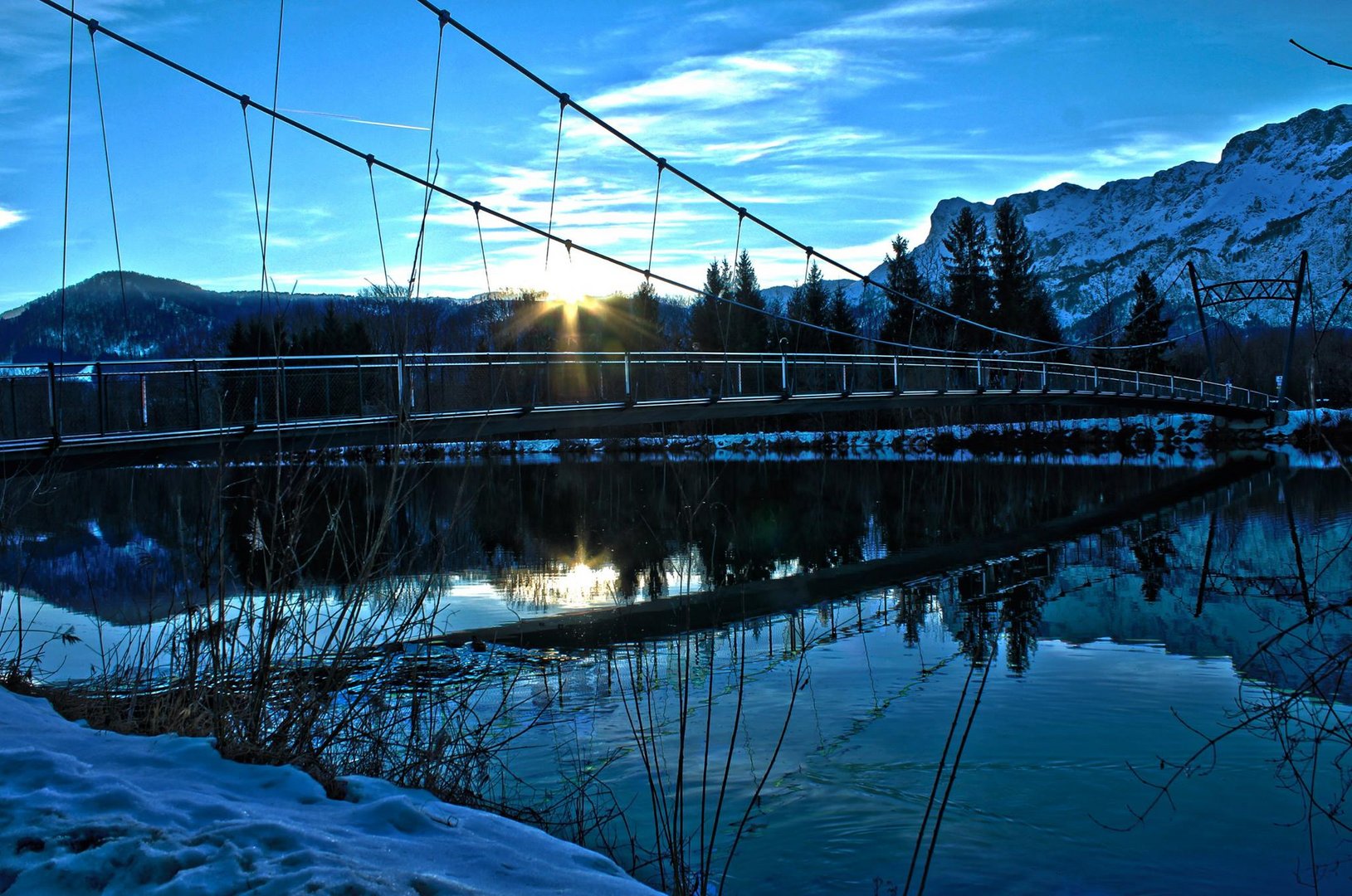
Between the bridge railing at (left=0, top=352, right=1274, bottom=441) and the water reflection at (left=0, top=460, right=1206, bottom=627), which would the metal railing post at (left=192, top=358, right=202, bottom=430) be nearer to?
the bridge railing at (left=0, top=352, right=1274, bottom=441)

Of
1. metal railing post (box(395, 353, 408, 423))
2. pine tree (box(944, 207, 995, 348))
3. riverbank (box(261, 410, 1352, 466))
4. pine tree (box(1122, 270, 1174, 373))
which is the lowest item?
riverbank (box(261, 410, 1352, 466))

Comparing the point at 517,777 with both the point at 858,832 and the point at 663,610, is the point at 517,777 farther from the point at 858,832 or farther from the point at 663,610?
the point at 663,610

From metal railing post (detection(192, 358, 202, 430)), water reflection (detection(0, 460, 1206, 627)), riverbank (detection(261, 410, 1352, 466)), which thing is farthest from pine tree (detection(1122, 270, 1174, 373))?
metal railing post (detection(192, 358, 202, 430))

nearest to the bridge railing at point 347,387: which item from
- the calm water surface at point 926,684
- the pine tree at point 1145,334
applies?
the calm water surface at point 926,684

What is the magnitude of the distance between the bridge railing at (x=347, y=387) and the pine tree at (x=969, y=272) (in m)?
35.9

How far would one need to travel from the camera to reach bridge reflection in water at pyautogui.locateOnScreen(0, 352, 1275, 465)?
9.99 meters

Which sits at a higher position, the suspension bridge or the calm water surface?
the suspension bridge

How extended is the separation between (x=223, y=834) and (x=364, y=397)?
10196 mm

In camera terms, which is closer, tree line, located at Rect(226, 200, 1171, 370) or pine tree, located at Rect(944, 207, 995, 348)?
tree line, located at Rect(226, 200, 1171, 370)

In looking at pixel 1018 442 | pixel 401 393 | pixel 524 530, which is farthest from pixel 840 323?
pixel 401 393

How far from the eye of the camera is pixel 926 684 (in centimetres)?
690

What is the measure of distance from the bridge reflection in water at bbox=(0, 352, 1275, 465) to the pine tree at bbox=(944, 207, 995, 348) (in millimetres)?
34645

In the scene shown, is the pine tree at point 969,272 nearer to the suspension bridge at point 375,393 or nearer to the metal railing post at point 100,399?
the suspension bridge at point 375,393

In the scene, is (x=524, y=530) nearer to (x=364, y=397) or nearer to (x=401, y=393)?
(x=364, y=397)
